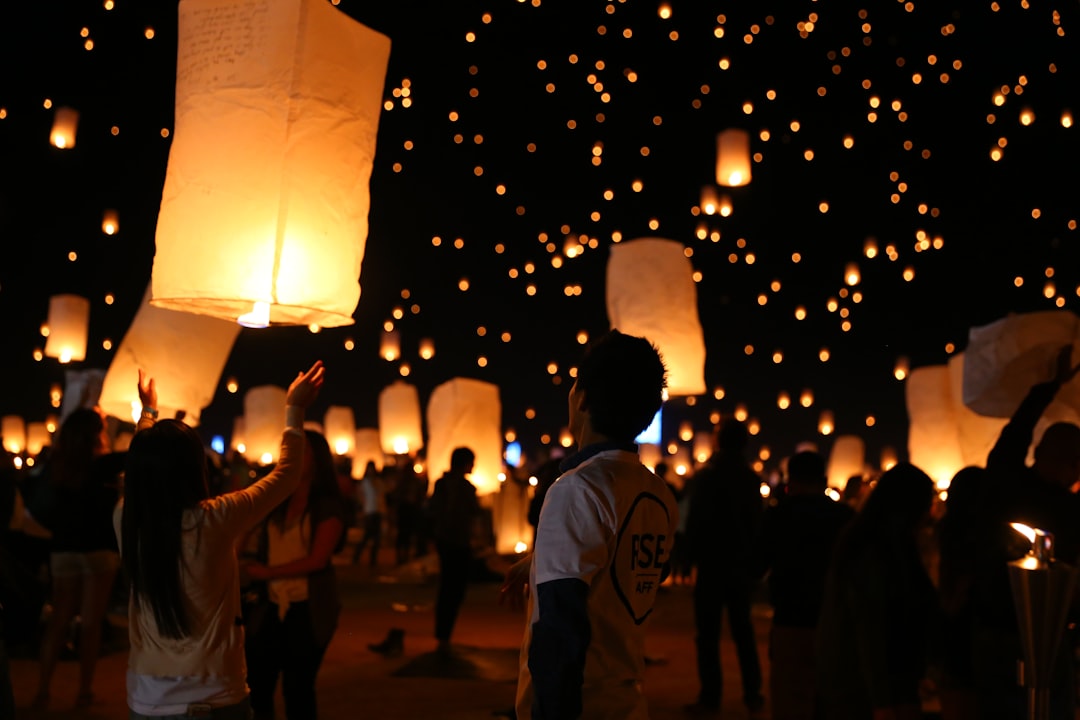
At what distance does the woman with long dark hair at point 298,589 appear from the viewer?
4.68 m

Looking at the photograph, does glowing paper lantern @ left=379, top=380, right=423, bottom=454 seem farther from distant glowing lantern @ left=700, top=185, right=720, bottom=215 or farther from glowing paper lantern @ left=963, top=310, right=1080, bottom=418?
glowing paper lantern @ left=963, top=310, right=1080, bottom=418

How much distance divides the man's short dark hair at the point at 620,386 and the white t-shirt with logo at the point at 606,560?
0.19 ft

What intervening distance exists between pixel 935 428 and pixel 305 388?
30.7ft

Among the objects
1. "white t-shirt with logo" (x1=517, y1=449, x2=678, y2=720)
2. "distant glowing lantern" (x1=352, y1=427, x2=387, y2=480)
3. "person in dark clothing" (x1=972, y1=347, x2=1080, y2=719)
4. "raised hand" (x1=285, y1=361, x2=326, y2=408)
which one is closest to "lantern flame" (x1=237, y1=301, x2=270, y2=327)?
"raised hand" (x1=285, y1=361, x2=326, y2=408)

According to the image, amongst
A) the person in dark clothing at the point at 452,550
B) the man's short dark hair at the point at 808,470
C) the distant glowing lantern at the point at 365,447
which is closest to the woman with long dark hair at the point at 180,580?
the man's short dark hair at the point at 808,470

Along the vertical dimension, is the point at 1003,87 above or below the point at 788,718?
above

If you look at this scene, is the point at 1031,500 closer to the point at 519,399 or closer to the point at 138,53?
the point at 138,53

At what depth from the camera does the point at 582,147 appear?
53.0 feet

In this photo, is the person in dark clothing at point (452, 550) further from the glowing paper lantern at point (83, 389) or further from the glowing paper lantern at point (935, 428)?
the glowing paper lantern at point (935, 428)

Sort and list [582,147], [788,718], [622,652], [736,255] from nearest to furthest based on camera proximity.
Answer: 1. [622,652]
2. [788,718]
3. [582,147]
4. [736,255]

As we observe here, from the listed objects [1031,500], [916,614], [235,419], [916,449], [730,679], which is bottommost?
[730,679]

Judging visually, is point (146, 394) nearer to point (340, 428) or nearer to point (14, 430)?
point (340, 428)

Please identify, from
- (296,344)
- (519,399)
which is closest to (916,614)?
(296,344)

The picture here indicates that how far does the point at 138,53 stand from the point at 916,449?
858cm
